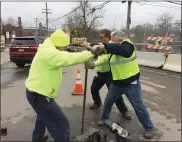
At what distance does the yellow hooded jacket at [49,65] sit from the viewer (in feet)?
11.4

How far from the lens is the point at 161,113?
20.3 ft

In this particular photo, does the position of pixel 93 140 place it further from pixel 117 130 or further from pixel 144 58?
pixel 144 58

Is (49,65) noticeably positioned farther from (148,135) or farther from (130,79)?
(148,135)

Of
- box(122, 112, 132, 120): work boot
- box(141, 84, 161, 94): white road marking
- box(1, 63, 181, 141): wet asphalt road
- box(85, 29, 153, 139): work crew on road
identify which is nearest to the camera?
box(85, 29, 153, 139): work crew on road

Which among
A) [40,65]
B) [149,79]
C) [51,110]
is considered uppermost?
[40,65]

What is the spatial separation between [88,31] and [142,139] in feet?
126

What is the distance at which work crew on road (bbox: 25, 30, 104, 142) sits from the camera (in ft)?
11.5

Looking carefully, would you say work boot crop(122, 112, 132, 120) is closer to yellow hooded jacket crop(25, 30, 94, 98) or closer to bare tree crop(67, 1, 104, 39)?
yellow hooded jacket crop(25, 30, 94, 98)

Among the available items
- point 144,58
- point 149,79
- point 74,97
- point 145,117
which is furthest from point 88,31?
point 145,117

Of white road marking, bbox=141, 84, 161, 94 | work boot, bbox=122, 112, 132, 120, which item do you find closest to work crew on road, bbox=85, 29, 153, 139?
work boot, bbox=122, 112, 132, 120

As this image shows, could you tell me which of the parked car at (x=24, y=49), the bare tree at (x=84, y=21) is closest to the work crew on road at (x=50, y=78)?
the parked car at (x=24, y=49)

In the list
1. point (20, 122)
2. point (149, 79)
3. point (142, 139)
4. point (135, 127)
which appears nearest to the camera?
point (142, 139)

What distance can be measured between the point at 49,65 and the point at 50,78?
0.18 meters

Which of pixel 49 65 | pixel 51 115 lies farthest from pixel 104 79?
pixel 49 65
